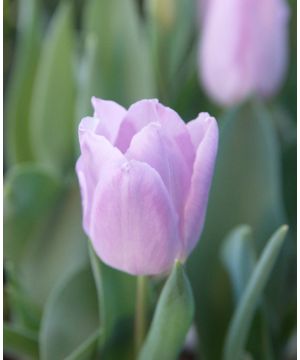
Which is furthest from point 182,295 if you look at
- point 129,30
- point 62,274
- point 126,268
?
point 129,30

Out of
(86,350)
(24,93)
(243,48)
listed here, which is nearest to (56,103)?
(24,93)

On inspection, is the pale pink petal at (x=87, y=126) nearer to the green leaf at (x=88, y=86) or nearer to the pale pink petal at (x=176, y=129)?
the pale pink petal at (x=176, y=129)

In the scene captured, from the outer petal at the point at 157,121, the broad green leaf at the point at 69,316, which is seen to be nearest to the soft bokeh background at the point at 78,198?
the broad green leaf at the point at 69,316

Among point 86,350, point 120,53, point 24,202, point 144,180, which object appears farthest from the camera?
point 120,53

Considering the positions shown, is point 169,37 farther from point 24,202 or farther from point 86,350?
point 86,350

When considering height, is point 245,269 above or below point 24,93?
below

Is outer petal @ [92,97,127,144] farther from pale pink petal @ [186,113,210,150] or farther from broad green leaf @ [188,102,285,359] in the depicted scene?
broad green leaf @ [188,102,285,359]

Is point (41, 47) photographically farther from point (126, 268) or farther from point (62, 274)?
point (126, 268)
